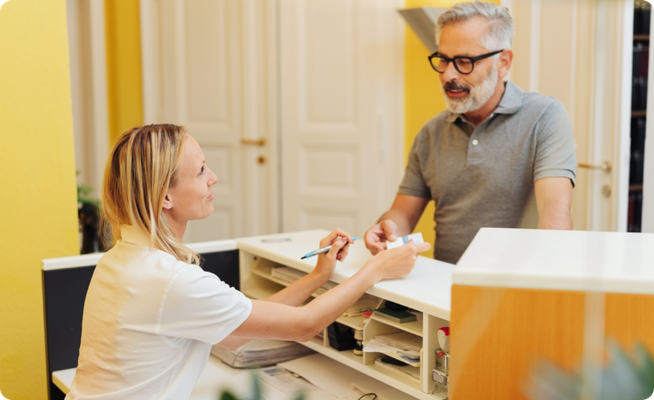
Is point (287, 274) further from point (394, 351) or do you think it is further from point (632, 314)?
point (632, 314)

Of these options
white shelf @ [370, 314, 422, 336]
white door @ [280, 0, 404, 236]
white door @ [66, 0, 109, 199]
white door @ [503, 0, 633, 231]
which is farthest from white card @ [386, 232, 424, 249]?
white door @ [66, 0, 109, 199]

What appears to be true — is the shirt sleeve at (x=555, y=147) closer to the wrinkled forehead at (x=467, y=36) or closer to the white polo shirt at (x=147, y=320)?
the wrinkled forehead at (x=467, y=36)

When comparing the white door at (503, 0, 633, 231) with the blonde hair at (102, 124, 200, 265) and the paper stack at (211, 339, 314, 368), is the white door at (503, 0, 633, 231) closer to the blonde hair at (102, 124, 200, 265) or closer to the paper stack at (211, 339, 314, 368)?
the paper stack at (211, 339, 314, 368)

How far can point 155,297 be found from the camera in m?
1.10

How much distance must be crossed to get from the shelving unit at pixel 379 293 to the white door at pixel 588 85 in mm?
1178

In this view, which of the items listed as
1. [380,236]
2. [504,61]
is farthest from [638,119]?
[380,236]

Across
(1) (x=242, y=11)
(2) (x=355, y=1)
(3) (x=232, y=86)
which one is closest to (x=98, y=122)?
(3) (x=232, y=86)

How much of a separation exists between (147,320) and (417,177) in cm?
111

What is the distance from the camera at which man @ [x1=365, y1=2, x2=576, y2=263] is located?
1.75 metres

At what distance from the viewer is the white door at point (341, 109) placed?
337cm

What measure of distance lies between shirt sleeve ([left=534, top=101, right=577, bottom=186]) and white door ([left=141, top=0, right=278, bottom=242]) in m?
2.04

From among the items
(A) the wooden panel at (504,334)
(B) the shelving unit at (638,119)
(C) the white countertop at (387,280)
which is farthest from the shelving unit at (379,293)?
(B) the shelving unit at (638,119)

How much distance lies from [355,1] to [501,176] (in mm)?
1865

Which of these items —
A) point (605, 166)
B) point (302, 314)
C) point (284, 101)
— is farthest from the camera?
point (284, 101)
